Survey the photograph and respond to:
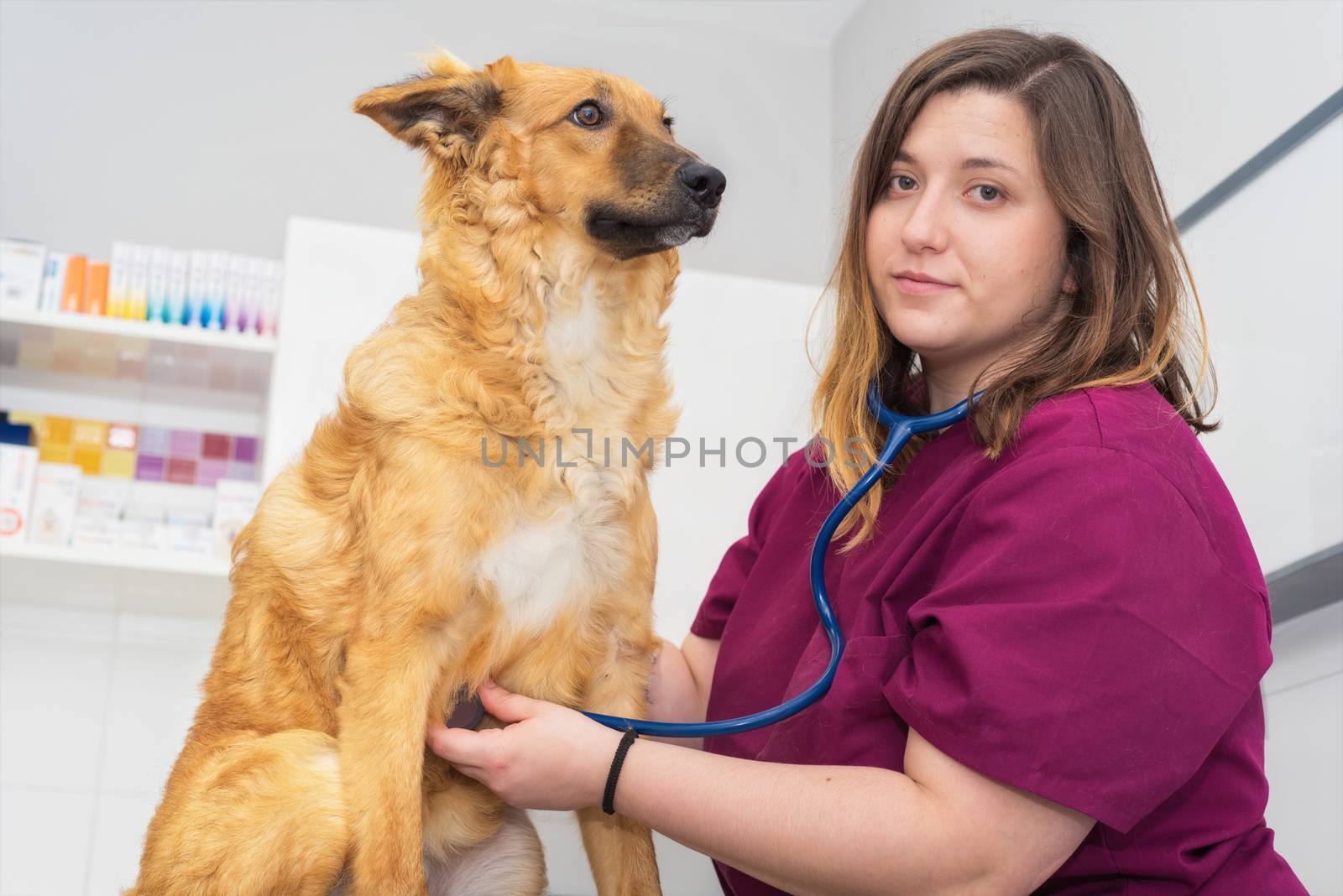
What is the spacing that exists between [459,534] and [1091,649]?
27.0 inches

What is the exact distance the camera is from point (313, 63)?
3.92 m

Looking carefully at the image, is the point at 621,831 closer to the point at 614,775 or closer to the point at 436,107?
the point at 614,775

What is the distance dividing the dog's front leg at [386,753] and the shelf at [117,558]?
1.64 metres

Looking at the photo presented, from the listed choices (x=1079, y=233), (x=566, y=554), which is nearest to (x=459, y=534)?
(x=566, y=554)

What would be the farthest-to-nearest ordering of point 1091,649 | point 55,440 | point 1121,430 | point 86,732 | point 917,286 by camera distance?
point 86,732 < point 55,440 < point 917,286 < point 1121,430 < point 1091,649

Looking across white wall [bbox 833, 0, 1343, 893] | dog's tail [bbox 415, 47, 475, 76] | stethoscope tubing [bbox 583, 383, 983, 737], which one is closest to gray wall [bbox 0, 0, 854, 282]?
dog's tail [bbox 415, 47, 475, 76]

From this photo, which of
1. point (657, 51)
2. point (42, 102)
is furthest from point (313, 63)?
point (657, 51)

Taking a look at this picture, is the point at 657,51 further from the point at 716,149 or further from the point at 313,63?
the point at 313,63

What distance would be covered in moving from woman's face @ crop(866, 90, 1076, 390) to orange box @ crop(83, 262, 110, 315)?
2.33 meters

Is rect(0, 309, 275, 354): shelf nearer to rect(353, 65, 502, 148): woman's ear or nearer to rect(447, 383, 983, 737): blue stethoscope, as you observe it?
rect(353, 65, 502, 148): woman's ear

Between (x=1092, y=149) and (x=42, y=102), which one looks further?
(x=42, y=102)

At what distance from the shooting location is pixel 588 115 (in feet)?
5.26

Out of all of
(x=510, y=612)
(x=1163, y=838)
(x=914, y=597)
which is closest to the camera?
(x=1163, y=838)

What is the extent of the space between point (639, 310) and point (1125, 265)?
626mm
